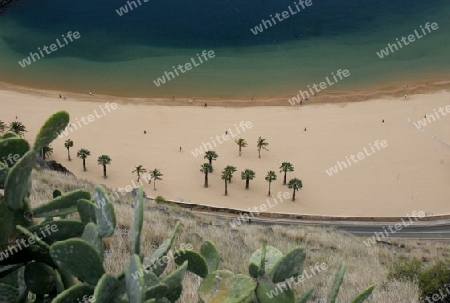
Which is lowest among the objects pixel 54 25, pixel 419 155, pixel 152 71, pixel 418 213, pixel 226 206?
pixel 418 213

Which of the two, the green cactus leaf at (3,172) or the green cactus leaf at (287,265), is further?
the green cactus leaf at (287,265)

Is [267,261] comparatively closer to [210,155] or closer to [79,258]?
[79,258]

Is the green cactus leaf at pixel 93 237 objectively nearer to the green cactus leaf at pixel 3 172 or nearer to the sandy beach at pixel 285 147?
the green cactus leaf at pixel 3 172

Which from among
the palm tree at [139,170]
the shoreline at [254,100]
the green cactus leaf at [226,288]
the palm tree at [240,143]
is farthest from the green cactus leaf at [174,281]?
the shoreline at [254,100]

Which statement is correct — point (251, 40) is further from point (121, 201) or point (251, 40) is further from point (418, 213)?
point (121, 201)

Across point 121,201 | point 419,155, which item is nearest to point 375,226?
point 419,155

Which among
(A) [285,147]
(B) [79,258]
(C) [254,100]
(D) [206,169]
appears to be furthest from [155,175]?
(B) [79,258]
